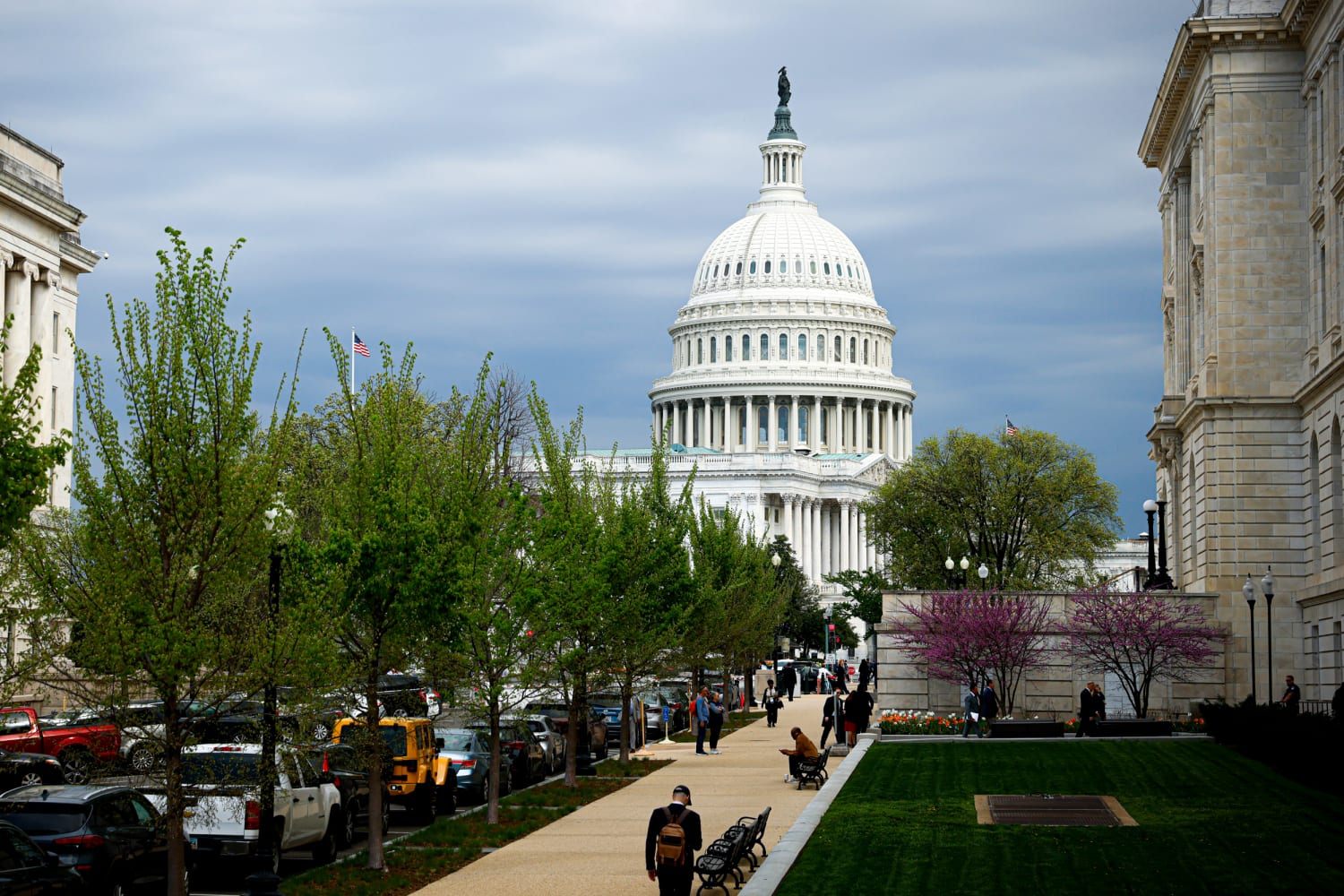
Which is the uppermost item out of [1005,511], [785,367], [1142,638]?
[785,367]

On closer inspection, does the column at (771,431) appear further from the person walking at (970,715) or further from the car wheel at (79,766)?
the car wheel at (79,766)

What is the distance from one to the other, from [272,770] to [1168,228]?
2036 inches

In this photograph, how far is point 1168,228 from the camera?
68.6m

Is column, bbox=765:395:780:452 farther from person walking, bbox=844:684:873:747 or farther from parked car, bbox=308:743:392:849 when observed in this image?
parked car, bbox=308:743:392:849

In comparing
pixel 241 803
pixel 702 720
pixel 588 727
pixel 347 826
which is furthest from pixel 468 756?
pixel 702 720

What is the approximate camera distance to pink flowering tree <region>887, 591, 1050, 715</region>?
5369cm

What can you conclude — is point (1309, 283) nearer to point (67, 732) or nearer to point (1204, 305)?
point (1204, 305)

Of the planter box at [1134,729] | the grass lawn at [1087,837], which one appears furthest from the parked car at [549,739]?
the planter box at [1134,729]

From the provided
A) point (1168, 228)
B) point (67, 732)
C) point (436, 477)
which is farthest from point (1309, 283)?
point (67, 732)

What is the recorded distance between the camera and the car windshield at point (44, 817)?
22953mm

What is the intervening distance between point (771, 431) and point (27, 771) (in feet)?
531

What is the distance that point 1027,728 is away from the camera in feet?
153

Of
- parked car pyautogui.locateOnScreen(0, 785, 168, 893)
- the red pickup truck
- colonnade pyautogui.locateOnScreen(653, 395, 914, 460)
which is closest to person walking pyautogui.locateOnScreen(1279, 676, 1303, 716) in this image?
parked car pyautogui.locateOnScreen(0, 785, 168, 893)

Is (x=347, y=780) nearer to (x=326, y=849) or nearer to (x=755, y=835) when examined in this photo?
(x=326, y=849)
